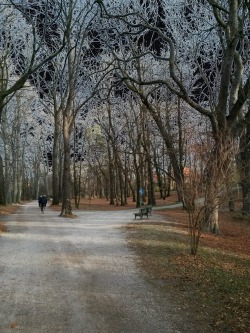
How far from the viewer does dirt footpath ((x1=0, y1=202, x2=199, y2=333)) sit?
524cm

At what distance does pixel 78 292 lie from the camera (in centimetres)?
659

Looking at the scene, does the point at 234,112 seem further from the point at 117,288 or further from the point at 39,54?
the point at 39,54

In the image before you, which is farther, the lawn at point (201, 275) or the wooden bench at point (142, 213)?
the wooden bench at point (142, 213)

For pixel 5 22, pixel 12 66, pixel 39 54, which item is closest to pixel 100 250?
pixel 5 22

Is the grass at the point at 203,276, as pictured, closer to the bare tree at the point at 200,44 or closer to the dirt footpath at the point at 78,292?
the dirt footpath at the point at 78,292

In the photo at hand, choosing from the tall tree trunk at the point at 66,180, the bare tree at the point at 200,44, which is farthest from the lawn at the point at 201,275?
the tall tree trunk at the point at 66,180

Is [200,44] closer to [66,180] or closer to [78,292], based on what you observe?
[66,180]

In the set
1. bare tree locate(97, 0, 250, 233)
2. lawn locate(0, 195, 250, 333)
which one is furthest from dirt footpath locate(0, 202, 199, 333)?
bare tree locate(97, 0, 250, 233)

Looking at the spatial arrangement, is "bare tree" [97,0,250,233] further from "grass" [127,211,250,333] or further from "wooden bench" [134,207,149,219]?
"wooden bench" [134,207,149,219]

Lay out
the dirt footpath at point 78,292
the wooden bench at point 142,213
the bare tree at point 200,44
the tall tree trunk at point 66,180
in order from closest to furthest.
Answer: the dirt footpath at point 78,292 → the bare tree at point 200,44 → the wooden bench at point 142,213 → the tall tree trunk at point 66,180

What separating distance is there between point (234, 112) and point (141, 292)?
9.48 m

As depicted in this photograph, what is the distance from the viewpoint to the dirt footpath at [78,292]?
5238 millimetres

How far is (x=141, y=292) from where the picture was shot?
673 centimetres

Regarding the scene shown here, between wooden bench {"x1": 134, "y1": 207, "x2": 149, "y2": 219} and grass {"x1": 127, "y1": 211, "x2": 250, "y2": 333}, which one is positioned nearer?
grass {"x1": 127, "y1": 211, "x2": 250, "y2": 333}
